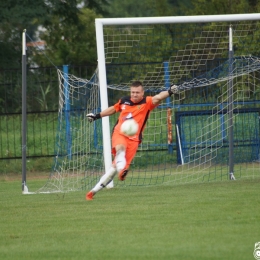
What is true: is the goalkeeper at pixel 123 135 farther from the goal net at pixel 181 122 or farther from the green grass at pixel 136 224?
the goal net at pixel 181 122

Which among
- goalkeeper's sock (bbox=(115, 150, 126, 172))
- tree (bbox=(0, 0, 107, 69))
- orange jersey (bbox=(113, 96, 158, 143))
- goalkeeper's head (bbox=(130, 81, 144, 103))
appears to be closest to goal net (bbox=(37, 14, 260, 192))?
orange jersey (bbox=(113, 96, 158, 143))

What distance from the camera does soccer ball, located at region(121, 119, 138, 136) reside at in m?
11.8

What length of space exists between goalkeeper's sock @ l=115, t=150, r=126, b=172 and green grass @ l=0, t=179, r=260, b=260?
54cm

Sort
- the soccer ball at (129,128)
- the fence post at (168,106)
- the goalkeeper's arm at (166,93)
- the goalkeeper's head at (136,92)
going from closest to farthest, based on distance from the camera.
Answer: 1. the goalkeeper's arm at (166,93)
2. the soccer ball at (129,128)
3. the goalkeeper's head at (136,92)
4. the fence post at (168,106)

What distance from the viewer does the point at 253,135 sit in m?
17.5

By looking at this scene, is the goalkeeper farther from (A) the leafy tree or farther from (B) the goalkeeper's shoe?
(A) the leafy tree

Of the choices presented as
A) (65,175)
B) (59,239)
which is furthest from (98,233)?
(65,175)

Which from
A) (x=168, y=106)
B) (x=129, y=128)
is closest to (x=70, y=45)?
(x=168, y=106)

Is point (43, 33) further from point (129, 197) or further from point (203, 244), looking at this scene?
point (203, 244)

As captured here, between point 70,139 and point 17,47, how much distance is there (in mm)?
12625

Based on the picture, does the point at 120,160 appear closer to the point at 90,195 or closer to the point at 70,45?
the point at 90,195

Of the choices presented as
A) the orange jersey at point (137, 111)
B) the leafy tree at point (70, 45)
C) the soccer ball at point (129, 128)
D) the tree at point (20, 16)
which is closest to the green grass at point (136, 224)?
the soccer ball at point (129, 128)

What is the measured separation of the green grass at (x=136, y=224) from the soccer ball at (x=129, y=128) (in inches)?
40.4

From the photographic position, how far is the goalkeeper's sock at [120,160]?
1138cm
